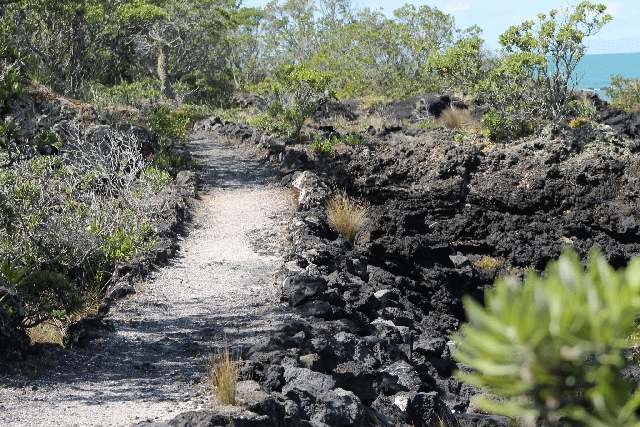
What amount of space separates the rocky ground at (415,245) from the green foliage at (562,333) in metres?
4.71

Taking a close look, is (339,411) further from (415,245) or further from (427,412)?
(415,245)

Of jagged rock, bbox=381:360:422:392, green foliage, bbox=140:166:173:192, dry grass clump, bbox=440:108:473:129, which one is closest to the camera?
jagged rock, bbox=381:360:422:392

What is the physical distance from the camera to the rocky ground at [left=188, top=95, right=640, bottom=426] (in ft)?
24.7

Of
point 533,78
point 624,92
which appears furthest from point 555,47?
point 624,92

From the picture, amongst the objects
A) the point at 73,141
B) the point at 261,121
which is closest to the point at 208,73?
the point at 261,121

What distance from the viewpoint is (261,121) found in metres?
23.7

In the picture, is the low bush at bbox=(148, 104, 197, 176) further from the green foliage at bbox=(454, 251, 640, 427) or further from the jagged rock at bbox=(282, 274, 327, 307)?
the green foliage at bbox=(454, 251, 640, 427)

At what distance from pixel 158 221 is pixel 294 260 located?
9.77ft

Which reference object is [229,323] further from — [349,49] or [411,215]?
[349,49]

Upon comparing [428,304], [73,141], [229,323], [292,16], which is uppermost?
[292,16]

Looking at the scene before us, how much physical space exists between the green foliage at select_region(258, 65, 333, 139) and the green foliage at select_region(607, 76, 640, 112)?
10768 mm

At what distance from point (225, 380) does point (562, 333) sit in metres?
5.07

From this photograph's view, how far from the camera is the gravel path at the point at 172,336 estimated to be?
638 cm

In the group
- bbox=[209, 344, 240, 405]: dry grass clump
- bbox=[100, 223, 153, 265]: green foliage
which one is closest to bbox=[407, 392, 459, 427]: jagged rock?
bbox=[209, 344, 240, 405]: dry grass clump
